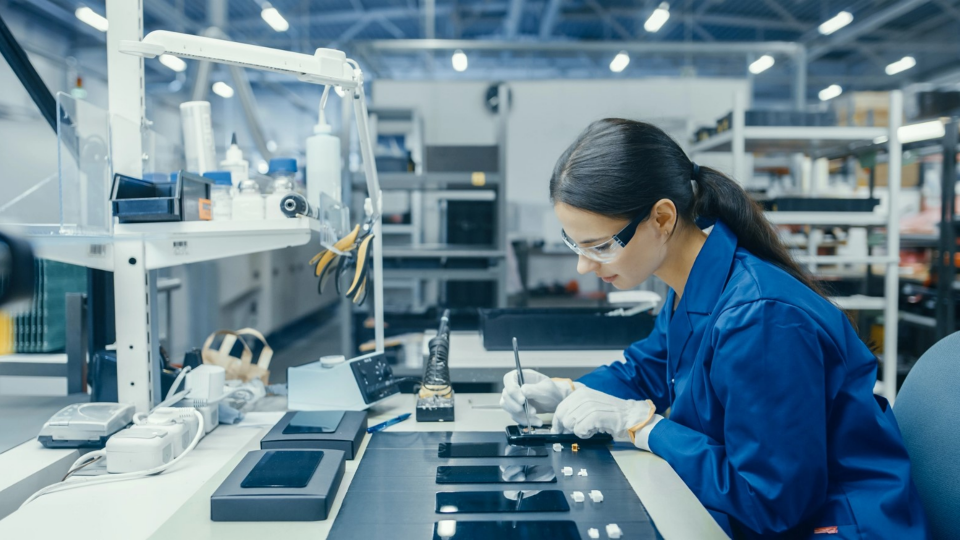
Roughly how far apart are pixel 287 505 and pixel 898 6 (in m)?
7.35

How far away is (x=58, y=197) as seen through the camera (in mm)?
1153

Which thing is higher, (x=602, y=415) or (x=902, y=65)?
(x=902, y=65)

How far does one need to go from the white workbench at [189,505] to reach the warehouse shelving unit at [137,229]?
245mm

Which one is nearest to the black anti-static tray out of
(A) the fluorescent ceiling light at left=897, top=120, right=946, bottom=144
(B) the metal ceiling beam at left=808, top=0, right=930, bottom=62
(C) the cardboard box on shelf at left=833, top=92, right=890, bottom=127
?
(A) the fluorescent ceiling light at left=897, top=120, right=946, bottom=144

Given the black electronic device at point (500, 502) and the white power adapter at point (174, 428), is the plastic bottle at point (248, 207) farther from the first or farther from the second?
the black electronic device at point (500, 502)

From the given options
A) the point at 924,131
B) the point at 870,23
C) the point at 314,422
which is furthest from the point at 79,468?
the point at 870,23

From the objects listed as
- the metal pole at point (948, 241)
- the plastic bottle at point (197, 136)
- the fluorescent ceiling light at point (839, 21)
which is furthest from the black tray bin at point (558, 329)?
the fluorescent ceiling light at point (839, 21)

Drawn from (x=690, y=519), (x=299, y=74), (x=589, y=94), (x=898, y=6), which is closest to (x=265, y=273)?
(x=589, y=94)

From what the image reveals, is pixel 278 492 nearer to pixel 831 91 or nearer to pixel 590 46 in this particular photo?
pixel 590 46

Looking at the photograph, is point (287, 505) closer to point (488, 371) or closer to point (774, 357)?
point (774, 357)

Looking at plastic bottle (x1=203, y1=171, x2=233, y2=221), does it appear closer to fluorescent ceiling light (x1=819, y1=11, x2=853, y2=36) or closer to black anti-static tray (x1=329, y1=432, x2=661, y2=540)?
black anti-static tray (x1=329, y1=432, x2=661, y2=540)

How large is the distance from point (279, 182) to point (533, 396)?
70 cm

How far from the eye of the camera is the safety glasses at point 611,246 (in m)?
1.00

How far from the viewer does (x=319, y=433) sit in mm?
1098
